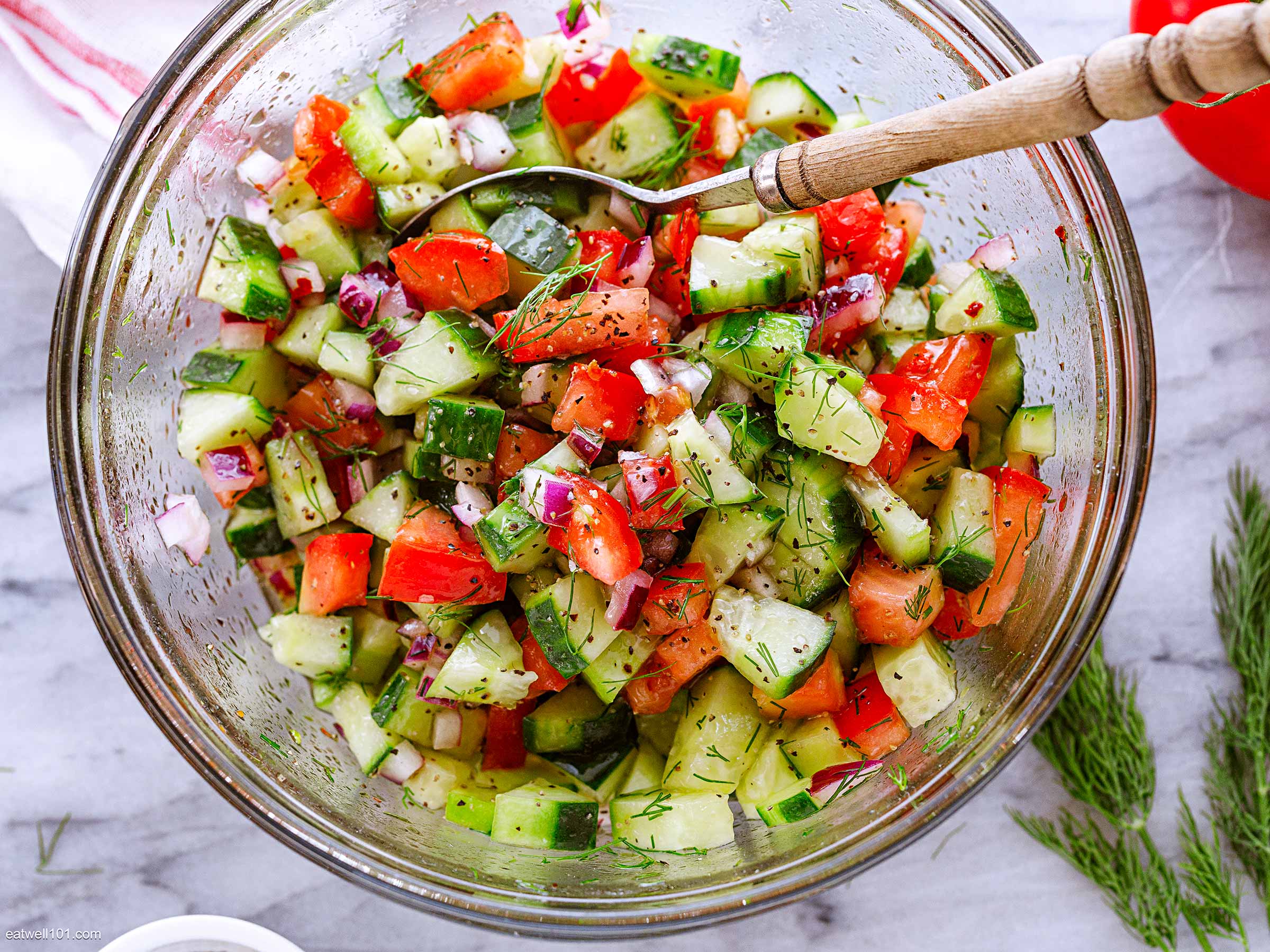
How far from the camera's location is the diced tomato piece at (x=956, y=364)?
1.94 meters

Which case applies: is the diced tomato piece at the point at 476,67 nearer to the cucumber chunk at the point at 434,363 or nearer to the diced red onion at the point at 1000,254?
the cucumber chunk at the point at 434,363

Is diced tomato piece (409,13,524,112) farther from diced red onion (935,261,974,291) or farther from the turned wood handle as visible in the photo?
diced red onion (935,261,974,291)

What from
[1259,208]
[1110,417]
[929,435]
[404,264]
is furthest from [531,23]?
[1259,208]

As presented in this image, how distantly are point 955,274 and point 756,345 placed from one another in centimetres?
62

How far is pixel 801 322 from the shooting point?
1860 millimetres

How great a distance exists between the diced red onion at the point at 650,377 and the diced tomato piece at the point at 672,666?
46 cm

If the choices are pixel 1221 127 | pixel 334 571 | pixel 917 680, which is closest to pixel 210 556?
pixel 334 571

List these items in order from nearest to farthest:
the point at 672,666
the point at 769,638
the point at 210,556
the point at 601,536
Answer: the point at 601,536 < the point at 769,638 < the point at 672,666 < the point at 210,556

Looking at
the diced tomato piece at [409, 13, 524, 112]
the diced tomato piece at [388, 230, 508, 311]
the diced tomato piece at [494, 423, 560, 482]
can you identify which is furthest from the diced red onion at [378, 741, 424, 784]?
the diced tomato piece at [409, 13, 524, 112]

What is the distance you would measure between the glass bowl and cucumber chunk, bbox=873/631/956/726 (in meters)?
0.12

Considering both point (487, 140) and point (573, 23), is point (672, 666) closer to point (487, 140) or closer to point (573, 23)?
point (487, 140)

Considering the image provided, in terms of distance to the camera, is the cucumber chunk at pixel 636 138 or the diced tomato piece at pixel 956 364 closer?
the diced tomato piece at pixel 956 364

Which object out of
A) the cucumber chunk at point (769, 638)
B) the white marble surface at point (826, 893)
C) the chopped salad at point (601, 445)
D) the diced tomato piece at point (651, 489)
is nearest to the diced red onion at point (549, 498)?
the chopped salad at point (601, 445)

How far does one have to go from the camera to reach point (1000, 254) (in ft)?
7.04
